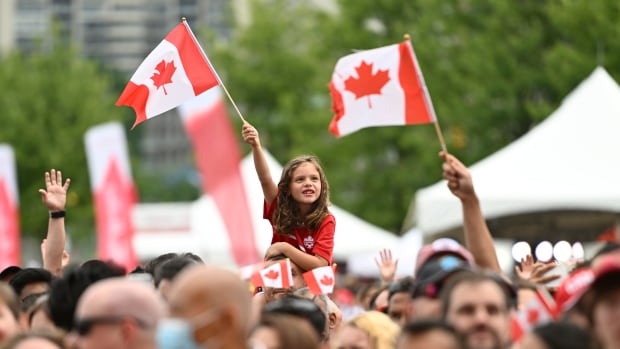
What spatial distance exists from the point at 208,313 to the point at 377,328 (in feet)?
9.25

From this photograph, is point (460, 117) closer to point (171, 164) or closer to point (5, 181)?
point (5, 181)

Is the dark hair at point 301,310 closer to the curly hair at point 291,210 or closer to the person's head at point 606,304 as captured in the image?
the person's head at point 606,304

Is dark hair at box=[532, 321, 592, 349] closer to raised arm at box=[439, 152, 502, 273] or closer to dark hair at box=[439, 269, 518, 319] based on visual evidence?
dark hair at box=[439, 269, 518, 319]

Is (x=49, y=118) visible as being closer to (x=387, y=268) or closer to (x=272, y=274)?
(x=387, y=268)

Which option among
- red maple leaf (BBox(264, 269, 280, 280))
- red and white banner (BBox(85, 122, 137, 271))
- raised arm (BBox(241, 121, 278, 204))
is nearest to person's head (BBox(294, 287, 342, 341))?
red maple leaf (BBox(264, 269, 280, 280))

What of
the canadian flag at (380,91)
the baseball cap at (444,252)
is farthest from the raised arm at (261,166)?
the baseball cap at (444,252)

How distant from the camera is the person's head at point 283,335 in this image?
22.2ft

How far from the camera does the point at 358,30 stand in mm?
34750

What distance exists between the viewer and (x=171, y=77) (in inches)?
486

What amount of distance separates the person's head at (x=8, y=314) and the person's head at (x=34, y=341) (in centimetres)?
48

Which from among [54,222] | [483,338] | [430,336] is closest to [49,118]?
[54,222]

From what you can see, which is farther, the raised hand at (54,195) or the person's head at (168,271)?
the raised hand at (54,195)

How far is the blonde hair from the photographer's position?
870 centimetres

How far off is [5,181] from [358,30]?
1189 cm
